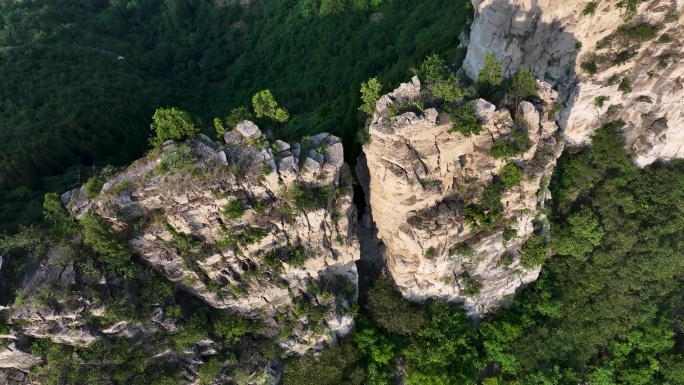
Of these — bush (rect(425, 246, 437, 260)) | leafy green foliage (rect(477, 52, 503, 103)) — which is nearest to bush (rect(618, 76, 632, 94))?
leafy green foliage (rect(477, 52, 503, 103))

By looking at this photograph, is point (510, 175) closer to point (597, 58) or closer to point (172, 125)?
point (597, 58)

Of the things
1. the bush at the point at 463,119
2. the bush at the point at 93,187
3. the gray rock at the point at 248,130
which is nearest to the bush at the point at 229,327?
the bush at the point at 93,187

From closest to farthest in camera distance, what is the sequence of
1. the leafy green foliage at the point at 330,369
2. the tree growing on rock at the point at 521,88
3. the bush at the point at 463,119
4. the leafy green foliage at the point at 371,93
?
the bush at the point at 463,119 → the leafy green foliage at the point at 371,93 → the tree growing on rock at the point at 521,88 → the leafy green foliage at the point at 330,369

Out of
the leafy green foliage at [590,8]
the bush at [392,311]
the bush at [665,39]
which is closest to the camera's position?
the leafy green foliage at [590,8]

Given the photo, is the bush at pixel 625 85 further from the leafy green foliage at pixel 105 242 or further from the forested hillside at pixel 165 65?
the leafy green foliage at pixel 105 242

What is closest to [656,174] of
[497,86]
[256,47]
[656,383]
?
[656,383]

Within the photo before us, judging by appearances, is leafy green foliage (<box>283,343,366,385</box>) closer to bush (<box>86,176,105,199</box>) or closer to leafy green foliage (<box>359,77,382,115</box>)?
leafy green foliage (<box>359,77,382,115</box>)

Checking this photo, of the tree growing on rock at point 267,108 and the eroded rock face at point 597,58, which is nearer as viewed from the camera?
the tree growing on rock at point 267,108
